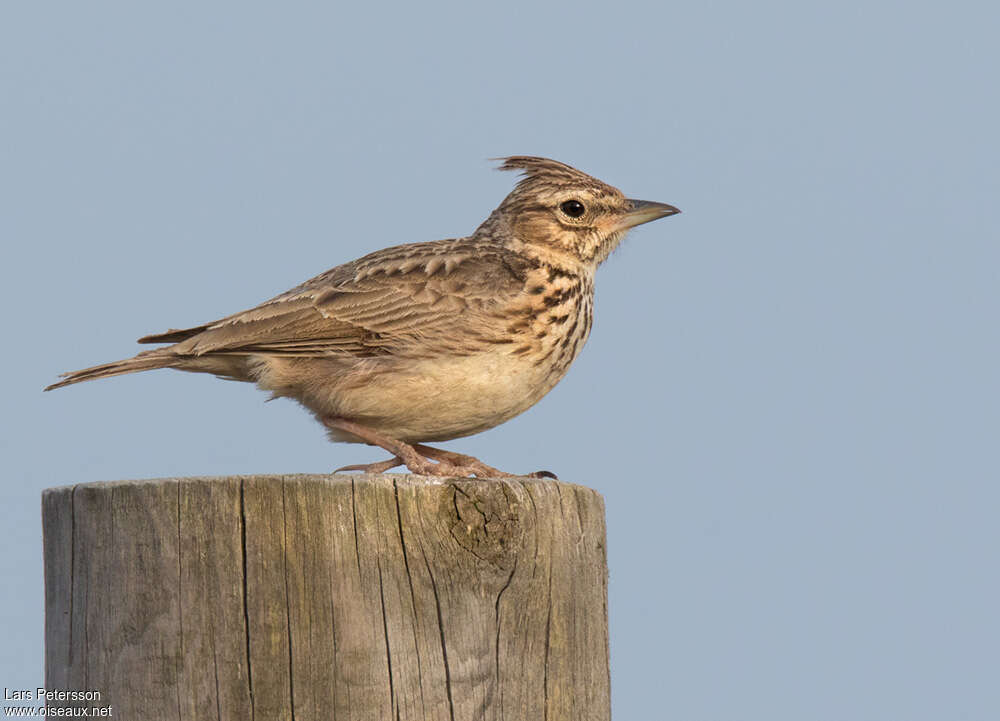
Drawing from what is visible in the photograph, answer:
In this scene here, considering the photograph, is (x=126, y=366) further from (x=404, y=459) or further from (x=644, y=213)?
(x=644, y=213)

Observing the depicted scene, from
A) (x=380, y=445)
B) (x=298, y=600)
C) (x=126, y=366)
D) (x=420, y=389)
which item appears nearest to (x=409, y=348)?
(x=420, y=389)

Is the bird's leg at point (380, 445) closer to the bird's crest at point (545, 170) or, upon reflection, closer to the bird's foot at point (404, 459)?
the bird's foot at point (404, 459)

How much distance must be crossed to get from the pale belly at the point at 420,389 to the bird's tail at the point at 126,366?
1.82 feet

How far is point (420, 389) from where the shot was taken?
22.8 ft

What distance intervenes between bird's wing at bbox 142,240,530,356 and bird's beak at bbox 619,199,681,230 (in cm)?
90

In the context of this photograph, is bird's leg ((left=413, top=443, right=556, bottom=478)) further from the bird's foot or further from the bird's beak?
the bird's beak

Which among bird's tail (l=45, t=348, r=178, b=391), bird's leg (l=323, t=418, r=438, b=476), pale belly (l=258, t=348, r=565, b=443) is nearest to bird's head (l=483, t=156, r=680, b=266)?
pale belly (l=258, t=348, r=565, b=443)

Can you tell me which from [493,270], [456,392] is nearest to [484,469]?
[456,392]

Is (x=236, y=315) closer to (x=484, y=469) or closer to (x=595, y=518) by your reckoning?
(x=484, y=469)

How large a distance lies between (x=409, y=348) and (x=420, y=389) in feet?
0.93

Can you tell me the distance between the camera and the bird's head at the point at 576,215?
7992 millimetres

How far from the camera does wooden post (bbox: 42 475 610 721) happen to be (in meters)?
4.15

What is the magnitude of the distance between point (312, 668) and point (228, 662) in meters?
0.28

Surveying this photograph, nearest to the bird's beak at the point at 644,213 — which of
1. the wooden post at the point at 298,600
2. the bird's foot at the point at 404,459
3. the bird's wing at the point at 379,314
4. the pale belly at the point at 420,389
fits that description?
the bird's wing at the point at 379,314
